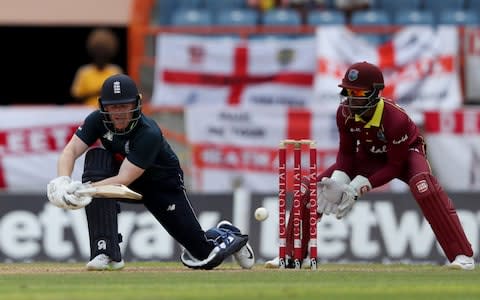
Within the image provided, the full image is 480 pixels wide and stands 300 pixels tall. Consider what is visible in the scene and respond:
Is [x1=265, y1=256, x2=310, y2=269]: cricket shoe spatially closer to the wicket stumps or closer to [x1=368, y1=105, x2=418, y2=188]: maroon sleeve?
the wicket stumps

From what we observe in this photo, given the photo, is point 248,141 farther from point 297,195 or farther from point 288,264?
point 297,195

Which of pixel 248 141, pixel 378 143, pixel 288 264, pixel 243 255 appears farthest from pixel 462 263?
pixel 248 141

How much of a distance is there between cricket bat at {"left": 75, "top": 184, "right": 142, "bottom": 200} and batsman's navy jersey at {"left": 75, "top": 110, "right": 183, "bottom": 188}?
9.7 inches

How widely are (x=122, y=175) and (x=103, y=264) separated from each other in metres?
0.72

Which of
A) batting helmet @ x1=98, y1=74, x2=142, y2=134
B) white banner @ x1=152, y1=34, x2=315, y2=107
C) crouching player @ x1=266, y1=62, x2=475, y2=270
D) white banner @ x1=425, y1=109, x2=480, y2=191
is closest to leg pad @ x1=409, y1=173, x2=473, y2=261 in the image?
crouching player @ x1=266, y1=62, x2=475, y2=270

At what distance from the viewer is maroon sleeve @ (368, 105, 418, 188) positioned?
10.8 meters

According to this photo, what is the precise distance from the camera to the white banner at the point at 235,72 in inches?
666

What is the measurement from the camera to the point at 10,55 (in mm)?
20797

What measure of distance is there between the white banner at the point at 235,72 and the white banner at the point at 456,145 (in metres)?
1.75

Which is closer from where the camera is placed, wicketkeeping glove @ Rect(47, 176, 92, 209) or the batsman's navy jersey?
wicketkeeping glove @ Rect(47, 176, 92, 209)

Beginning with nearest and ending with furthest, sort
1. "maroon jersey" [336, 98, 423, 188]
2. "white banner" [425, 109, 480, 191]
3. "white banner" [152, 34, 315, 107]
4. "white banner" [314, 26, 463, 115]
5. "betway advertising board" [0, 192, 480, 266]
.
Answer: "maroon jersey" [336, 98, 423, 188], "betway advertising board" [0, 192, 480, 266], "white banner" [425, 109, 480, 191], "white banner" [314, 26, 463, 115], "white banner" [152, 34, 315, 107]

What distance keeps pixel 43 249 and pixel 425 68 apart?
5.04 metres

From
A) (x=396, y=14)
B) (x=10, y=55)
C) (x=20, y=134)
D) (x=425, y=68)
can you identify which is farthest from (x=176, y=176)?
(x=10, y=55)

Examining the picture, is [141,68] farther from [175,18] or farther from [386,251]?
[386,251]
